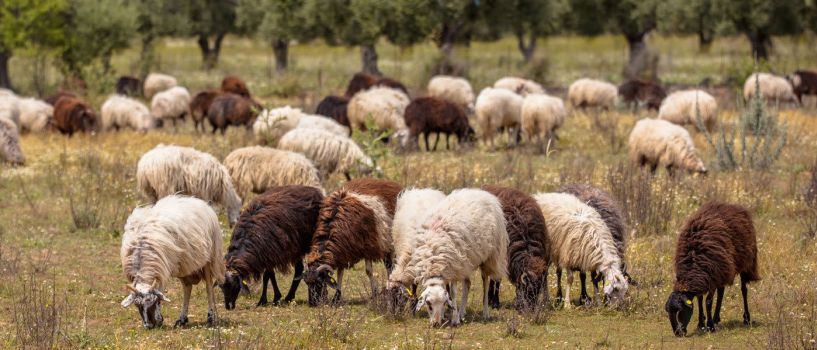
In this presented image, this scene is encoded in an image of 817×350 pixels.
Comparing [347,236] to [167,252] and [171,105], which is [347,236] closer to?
[167,252]


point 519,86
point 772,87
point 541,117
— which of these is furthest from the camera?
point 519,86

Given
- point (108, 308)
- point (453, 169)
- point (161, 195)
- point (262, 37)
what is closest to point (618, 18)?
point (262, 37)

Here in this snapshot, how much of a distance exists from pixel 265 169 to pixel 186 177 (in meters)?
1.28

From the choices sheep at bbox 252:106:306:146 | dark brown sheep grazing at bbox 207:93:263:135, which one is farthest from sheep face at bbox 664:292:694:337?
dark brown sheep grazing at bbox 207:93:263:135

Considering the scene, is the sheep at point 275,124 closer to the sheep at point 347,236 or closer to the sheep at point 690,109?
the sheep at point 347,236

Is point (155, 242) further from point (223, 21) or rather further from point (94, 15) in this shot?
point (223, 21)

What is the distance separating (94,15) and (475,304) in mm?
31295

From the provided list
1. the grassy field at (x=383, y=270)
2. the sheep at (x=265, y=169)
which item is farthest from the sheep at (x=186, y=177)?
the grassy field at (x=383, y=270)

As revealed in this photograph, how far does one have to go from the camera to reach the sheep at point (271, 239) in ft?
A: 35.8

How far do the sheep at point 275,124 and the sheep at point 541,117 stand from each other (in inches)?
215

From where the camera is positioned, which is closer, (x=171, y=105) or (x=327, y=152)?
(x=327, y=152)

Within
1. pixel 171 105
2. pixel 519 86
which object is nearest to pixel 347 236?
pixel 171 105

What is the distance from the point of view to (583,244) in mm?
11133

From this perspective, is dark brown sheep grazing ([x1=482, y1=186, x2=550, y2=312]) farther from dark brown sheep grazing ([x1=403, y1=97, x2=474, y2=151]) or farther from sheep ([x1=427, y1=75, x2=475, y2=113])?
sheep ([x1=427, y1=75, x2=475, y2=113])
